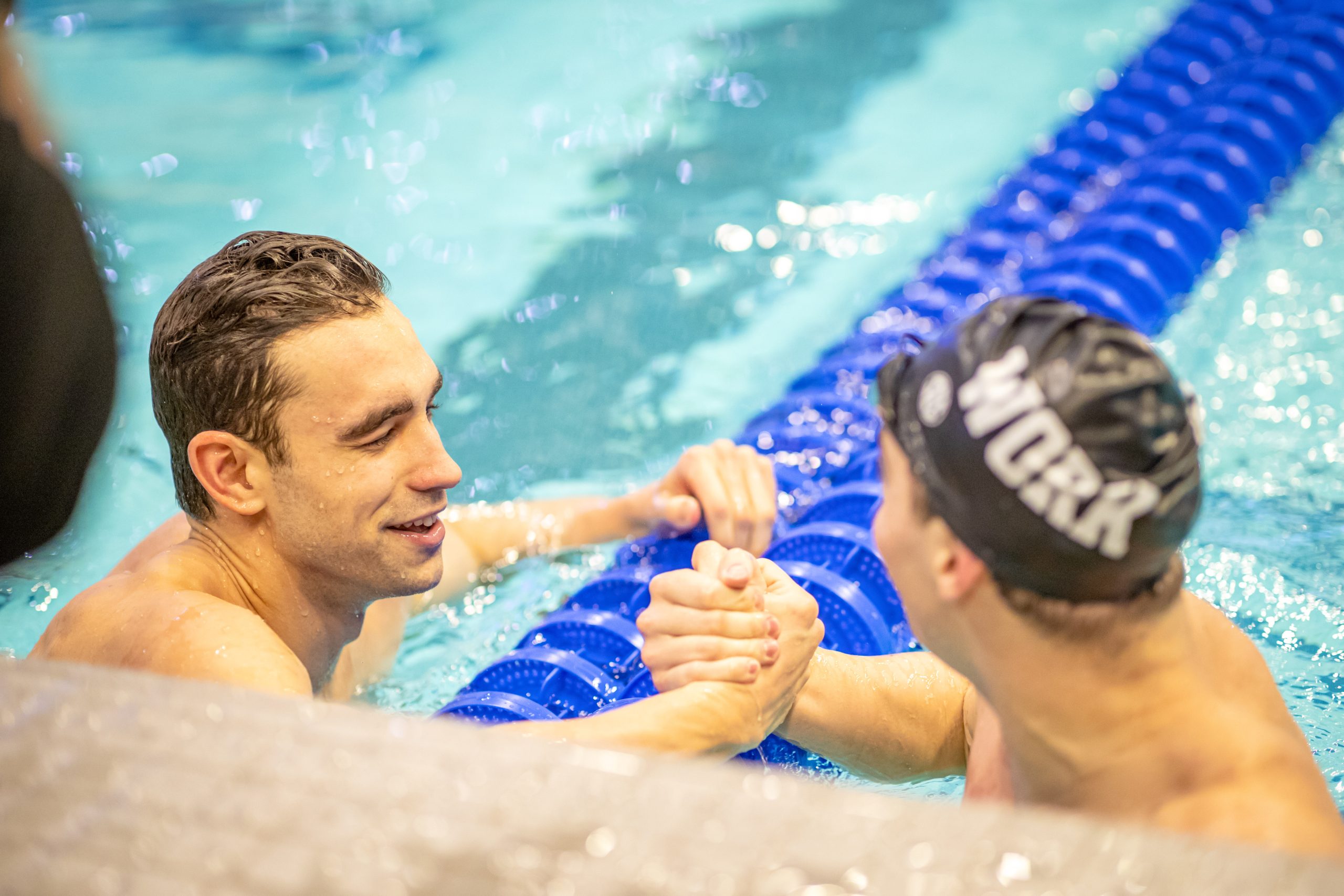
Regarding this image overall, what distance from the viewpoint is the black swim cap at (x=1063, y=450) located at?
5.16ft

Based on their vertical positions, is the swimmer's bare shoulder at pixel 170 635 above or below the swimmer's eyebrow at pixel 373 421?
below

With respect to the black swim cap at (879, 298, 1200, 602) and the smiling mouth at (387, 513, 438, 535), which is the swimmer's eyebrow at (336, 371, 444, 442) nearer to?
the smiling mouth at (387, 513, 438, 535)

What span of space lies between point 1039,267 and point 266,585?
3812mm

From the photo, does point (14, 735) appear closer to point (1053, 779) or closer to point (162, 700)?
point (162, 700)

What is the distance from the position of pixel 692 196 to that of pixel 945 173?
5.56ft

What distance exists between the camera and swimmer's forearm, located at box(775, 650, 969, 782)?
2.55 metres

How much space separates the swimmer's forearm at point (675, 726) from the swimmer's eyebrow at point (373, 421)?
80cm

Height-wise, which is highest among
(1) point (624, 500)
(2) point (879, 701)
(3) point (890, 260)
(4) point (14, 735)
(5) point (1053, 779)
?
(4) point (14, 735)

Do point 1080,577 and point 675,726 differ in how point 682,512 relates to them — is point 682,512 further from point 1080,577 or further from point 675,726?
point 1080,577

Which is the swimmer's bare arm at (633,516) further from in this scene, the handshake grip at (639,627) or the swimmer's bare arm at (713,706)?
the swimmer's bare arm at (713,706)

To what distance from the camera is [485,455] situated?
5.12m

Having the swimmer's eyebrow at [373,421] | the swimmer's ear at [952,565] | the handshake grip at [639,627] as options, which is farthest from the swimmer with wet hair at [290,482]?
the swimmer's ear at [952,565]

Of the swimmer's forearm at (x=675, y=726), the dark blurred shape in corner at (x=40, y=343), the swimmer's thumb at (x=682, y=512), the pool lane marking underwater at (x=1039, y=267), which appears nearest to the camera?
the swimmer's forearm at (x=675, y=726)

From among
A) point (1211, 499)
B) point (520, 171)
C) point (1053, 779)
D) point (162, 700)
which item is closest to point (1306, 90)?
point (1211, 499)
